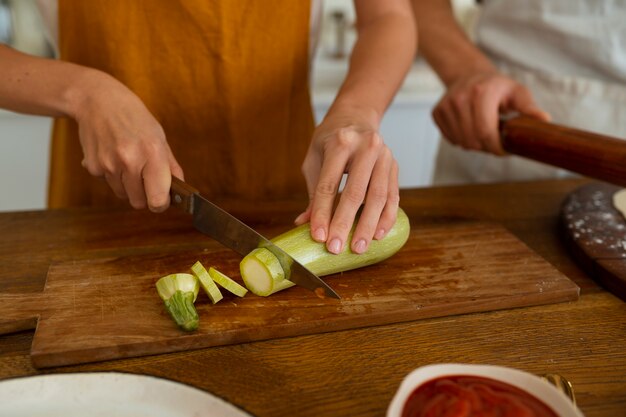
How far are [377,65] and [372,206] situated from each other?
532mm

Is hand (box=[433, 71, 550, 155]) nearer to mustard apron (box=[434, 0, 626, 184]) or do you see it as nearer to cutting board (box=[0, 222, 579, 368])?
mustard apron (box=[434, 0, 626, 184])

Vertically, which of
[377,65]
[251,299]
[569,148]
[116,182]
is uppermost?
[377,65]

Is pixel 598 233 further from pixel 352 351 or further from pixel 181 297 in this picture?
pixel 181 297

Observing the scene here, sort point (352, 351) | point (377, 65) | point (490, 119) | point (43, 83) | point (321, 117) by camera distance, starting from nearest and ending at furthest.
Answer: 1. point (352, 351)
2. point (43, 83)
3. point (377, 65)
4. point (490, 119)
5. point (321, 117)

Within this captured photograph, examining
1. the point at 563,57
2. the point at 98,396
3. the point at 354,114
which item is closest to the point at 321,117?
the point at 563,57

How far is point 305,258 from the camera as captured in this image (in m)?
1.31

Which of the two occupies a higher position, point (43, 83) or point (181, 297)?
point (43, 83)

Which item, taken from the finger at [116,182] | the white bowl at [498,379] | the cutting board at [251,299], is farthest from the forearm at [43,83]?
the white bowl at [498,379]

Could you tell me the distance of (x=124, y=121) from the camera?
1.36 m

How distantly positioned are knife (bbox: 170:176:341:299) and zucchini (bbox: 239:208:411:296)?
0.01m

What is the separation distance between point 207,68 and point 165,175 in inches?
21.8

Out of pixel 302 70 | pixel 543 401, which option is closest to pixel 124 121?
pixel 302 70

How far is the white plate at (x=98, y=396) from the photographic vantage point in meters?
0.93

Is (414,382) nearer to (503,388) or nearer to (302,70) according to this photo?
(503,388)
